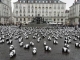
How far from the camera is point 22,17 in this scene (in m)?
108

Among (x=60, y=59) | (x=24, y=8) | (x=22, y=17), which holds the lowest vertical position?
(x=60, y=59)

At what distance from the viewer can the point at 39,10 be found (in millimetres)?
109625

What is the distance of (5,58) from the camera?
409 inches

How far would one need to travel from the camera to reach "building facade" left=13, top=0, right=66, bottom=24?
353 ft

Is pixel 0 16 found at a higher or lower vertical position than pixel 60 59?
higher

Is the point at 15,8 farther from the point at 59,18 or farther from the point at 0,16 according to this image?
the point at 59,18

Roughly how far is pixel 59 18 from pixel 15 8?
114 feet

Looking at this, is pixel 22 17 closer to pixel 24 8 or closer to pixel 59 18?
pixel 24 8

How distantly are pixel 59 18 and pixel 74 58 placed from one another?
99.6 meters

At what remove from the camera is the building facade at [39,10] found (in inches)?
4232

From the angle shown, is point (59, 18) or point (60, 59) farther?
point (59, 18)

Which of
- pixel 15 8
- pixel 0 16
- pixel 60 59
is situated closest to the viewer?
pixel 60 59

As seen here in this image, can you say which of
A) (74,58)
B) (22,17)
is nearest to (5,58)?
(74,58)

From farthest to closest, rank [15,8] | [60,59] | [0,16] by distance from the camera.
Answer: [15,8], [0,16], [60,59]
